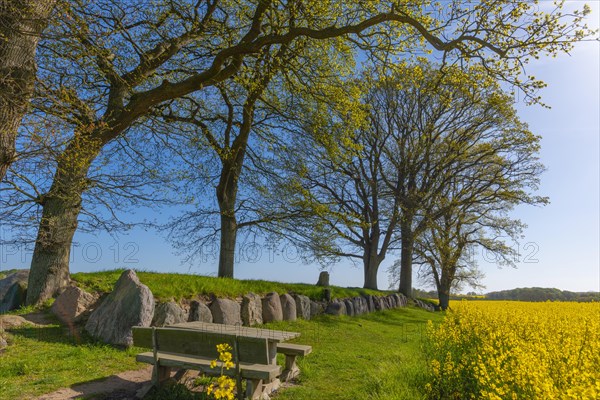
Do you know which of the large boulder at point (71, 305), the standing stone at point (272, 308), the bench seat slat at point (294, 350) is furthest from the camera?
the standing stone at point (272, 308)

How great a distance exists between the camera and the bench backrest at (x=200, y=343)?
235 inches

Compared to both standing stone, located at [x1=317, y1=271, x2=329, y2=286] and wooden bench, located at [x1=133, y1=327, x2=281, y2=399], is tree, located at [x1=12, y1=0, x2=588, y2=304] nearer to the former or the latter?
wooden bench, located at [x1=133, y1=327, x2=281, y2=399]

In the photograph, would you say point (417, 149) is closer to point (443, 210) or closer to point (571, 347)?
point (443, 210)

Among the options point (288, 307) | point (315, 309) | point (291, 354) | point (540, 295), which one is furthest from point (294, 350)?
point (540, 295)

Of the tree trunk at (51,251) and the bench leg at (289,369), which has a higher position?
the tree trunk at (51,251)

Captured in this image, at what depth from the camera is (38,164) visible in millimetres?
7586

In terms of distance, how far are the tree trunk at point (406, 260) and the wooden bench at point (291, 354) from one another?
623 inches

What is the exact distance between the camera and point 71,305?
10.0 m

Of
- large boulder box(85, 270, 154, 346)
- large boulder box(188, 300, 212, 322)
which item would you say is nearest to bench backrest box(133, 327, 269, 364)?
large boulder box(85, 270, 154, 346)

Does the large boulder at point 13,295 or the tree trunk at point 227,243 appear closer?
the large boulder at point 13,295

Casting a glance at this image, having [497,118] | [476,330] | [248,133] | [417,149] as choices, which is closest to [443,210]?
[417,149]

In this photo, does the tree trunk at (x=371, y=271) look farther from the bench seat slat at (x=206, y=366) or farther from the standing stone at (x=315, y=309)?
the bench seat slat at (x=206, y=366)

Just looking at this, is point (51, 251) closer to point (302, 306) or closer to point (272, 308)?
point (272, 308)

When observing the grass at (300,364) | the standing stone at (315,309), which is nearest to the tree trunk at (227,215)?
the standing stone at (315,309)
